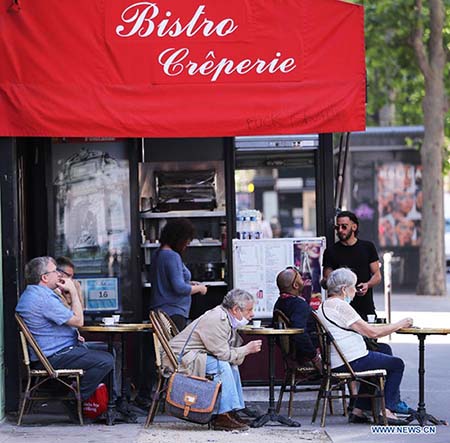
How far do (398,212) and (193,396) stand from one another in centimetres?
1645

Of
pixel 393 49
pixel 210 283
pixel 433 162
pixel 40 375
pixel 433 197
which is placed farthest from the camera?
pixel 393 49

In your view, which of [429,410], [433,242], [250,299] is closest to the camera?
[250,299]

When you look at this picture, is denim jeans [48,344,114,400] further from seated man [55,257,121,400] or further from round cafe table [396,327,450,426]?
round cafe table [396,327,450,426]

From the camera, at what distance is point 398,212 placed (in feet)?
81.4

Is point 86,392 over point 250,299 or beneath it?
beneath

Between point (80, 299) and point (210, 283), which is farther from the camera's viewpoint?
point (210, 283)

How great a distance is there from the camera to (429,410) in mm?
10555

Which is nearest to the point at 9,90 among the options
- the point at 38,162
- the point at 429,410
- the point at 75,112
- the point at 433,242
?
the point at 75,112

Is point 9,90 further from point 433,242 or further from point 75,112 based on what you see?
point 433,242

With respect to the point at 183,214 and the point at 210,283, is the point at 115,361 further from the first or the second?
the point at 183,214

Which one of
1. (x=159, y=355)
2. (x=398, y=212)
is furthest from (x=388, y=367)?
(x=398, y=212)

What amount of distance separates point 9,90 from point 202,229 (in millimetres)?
2493

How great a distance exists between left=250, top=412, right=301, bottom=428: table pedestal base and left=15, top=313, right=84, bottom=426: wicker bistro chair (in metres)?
1.43

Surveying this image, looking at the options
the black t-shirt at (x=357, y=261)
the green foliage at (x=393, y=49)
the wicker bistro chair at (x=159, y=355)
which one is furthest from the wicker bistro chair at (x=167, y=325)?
the green foliage at (x=393, y=49)
